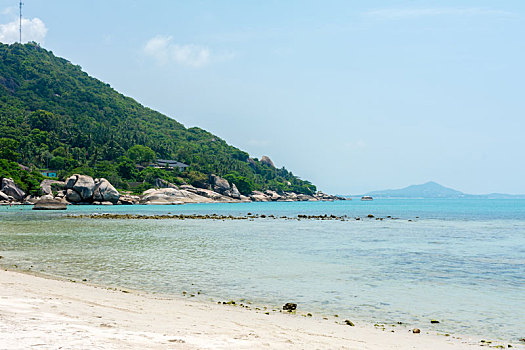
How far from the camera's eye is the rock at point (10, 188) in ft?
360

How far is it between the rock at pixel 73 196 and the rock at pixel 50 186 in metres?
2.74

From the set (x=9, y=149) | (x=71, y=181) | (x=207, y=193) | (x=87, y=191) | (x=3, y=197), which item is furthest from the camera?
(x=207, y=193)

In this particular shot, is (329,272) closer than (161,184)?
Yes

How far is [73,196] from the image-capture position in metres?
113

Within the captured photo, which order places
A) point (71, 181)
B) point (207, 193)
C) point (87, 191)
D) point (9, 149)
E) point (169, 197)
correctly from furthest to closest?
1. point (207, 193)
2. point (169, 197)
3. point (9, 149)
4. point (87, 191)
5. point (71, 181)

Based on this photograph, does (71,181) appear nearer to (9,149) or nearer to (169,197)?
(169,197)

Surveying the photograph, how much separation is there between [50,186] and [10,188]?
1074 cm

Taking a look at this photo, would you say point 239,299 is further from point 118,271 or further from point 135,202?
point 135,202

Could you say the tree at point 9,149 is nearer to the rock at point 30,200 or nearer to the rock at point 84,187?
the rock at point 30,200

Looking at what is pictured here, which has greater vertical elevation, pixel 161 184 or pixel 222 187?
pixel 161 184

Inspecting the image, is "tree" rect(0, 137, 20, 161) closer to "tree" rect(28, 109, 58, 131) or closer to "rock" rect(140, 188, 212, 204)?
"tree" rect(28, 109, 58, 131)

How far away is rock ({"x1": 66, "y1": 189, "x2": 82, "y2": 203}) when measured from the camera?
112312 mm

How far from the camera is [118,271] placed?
20469mm

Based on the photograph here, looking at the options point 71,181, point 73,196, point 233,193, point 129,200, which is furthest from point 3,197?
point 233,193
